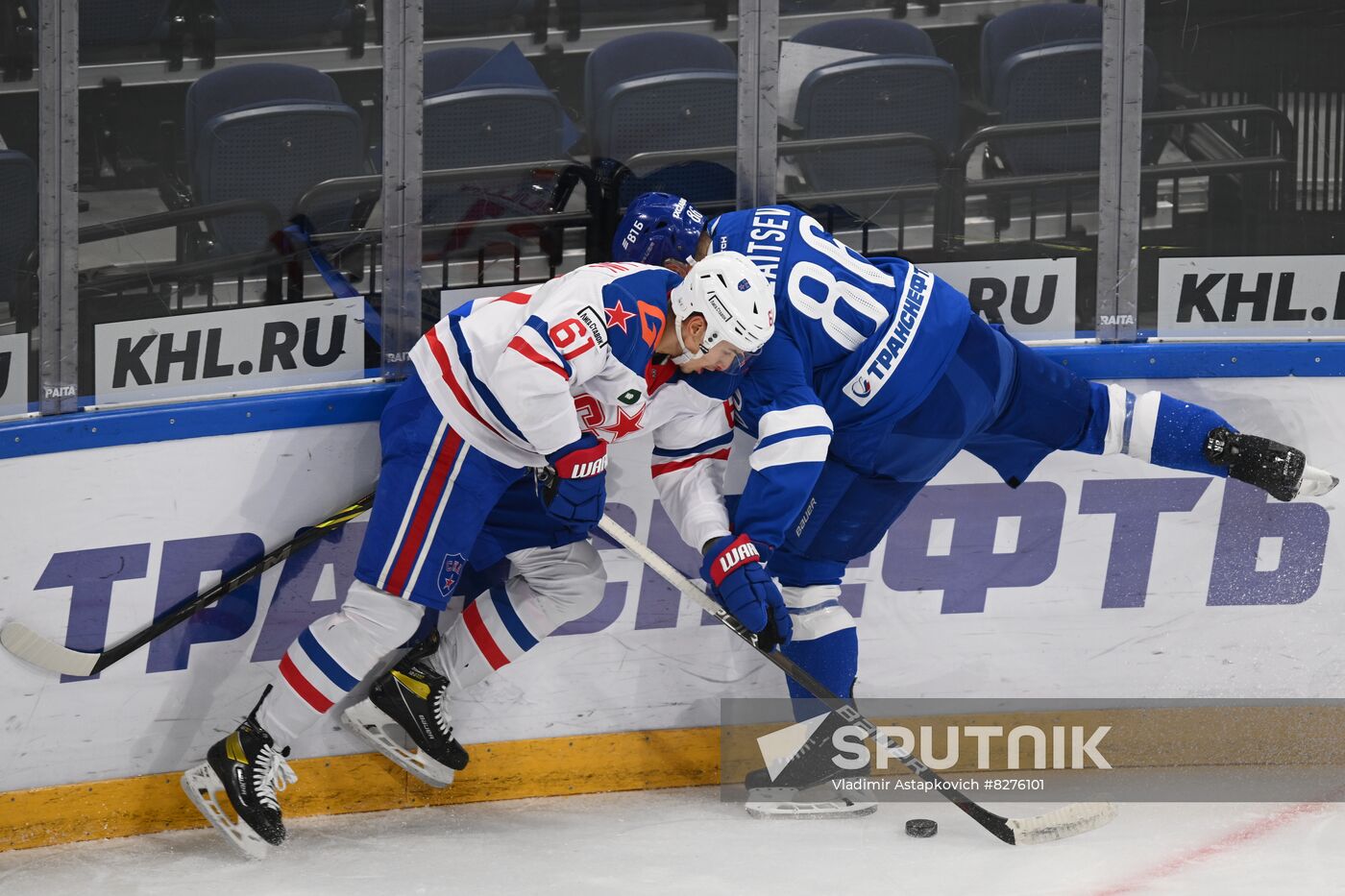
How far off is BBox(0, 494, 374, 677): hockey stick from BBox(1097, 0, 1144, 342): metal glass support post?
65.7 inches

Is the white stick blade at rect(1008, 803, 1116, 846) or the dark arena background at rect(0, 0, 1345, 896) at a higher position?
the dark arena background at rect(0, 0, 1345, 896)

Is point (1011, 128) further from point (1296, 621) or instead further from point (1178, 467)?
point (1296, 621)

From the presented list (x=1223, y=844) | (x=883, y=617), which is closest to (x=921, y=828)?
(x=883, y=617)

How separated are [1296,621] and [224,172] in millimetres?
2565

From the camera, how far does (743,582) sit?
338cm

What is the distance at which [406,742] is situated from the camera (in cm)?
373

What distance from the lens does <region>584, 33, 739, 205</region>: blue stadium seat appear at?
3.61 meters

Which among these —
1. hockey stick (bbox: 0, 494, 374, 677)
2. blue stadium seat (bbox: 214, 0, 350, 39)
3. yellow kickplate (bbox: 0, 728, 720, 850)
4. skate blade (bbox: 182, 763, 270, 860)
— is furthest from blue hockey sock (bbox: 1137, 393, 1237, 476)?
skate blade (bbox: 182, 763, 270, 860)

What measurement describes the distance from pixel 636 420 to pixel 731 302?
0.40m

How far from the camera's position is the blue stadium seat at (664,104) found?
3.61m

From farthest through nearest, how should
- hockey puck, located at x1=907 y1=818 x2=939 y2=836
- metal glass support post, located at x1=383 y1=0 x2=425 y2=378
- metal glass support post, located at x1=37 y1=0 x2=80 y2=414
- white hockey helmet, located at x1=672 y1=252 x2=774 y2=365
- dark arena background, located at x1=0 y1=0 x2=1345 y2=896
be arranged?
hockey puck, located at x1=907 y1=818 x2=939 y2=836 → metal glass support post, located at x1=383 y1=0 x2=425 y2=378 → dark arena background, located at x1=0 y1=0 x2=1345 y2=896 → metal glass support post, located at x1=37 y1=0 x2=80 y2=414 → white hockey helmet, located at x1=672 y1=252 x2=774 y2=365

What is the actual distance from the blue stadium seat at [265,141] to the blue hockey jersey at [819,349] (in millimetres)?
793

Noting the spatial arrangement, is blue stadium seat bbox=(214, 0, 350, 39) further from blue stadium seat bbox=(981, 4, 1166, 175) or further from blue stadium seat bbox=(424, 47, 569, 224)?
blue stadium seat bbox=(981, 4, 1166, 175)

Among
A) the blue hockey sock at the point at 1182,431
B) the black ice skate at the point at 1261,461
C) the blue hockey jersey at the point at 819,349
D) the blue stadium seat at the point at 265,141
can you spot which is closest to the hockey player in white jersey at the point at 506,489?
the blue hockey jersey at the point at 819,349
